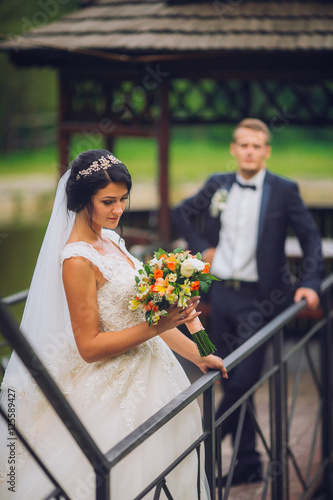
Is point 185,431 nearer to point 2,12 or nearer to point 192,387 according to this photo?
point 192,387

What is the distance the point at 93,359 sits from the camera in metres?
2.24

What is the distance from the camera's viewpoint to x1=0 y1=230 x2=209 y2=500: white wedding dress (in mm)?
2234

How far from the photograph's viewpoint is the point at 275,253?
144 inches

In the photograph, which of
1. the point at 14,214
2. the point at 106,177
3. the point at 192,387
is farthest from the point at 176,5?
the point at 14,214

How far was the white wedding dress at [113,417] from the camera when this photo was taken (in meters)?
2.23

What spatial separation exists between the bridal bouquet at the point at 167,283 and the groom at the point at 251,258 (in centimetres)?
142

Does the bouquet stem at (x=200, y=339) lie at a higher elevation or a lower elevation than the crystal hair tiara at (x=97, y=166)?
lower

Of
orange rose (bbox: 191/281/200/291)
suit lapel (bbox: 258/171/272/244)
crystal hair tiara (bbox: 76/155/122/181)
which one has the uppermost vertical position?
crystal hair tiara (bbox: 76/155/122/181)

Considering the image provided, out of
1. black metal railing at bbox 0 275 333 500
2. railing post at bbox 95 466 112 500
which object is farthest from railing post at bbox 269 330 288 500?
railing post at bbox 95 466 112 500

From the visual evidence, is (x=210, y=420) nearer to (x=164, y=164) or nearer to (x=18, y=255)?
(x=164, y=164)

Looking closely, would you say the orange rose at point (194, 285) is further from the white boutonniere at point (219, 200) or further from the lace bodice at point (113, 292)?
the white boutonniere at point (219, 200)

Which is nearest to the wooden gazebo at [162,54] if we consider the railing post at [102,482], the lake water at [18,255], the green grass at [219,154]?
the lake water at [18,255]

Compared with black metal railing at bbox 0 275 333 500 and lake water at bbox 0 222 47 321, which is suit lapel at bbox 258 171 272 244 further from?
lake water at bbox 0 222 47 321

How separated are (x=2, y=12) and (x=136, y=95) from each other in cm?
329
